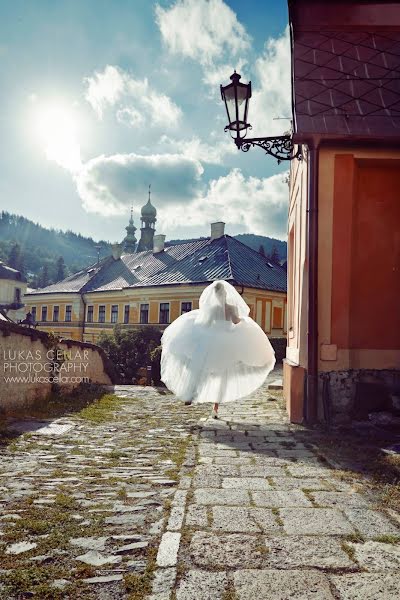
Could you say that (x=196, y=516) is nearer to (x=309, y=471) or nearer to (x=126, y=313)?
(x=309, y=471)

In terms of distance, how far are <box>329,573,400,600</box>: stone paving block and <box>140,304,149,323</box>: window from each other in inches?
1342

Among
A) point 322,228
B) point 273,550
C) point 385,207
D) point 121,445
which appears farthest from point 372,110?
point 273,550

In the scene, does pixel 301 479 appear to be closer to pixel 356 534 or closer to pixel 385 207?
pixel 356 534

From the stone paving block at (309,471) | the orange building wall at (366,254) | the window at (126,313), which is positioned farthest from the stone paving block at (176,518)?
the window at (126,313)

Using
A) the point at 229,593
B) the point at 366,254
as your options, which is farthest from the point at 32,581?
the point at 366,254

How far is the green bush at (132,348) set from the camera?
26.0 metres

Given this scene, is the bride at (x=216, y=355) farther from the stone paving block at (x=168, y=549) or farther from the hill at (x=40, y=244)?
the hill at (x=40, y=244)

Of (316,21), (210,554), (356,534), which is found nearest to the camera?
(316,21)

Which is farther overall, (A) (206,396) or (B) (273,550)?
(A) (206,396)

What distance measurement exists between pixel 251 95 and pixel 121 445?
5.73 metres

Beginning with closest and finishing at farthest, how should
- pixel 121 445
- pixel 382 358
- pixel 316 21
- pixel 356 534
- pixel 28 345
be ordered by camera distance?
pixel 316 21, pixel 356 534, pixel 121 445, pixel 382 358, pixel 28 345

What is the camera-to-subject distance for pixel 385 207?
24.9ft

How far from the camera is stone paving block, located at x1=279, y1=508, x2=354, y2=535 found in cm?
304

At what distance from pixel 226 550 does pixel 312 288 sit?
5.05 metres
